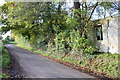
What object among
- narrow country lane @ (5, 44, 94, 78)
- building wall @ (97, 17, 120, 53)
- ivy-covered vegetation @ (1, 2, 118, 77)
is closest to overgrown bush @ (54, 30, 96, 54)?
ivy-covered vegetation @ (1, 2, 118, 77)

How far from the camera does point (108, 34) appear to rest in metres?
8.73

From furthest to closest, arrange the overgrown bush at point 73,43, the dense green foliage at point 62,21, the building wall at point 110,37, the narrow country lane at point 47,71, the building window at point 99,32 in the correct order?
the building window at point 99,32
the building wall at point 110,37
the dense green foliage at point 62,21
the overgrown bush at point 73,43
the narrow country lane at point 47,71

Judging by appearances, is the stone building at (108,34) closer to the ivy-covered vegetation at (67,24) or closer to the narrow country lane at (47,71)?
the ivy-covered vegetation at (67,24)

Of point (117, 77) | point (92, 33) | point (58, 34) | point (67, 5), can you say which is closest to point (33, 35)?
point (58, 34)

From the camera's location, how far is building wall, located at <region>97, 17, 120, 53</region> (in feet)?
26.8

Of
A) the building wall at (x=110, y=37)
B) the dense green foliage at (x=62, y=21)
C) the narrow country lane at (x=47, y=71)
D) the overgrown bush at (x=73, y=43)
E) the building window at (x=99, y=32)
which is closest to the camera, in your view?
the narrow country lane at (x=47, y=71)

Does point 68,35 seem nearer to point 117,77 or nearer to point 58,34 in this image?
point 58,34

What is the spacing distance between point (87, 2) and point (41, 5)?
14.3 feet

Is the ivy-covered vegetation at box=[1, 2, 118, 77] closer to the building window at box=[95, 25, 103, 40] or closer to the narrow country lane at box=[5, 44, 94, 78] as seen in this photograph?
the building window at box=[95, 25, 103, 40]

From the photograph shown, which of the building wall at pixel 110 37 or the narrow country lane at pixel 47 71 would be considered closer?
the narrow country lane at pixel 47 71

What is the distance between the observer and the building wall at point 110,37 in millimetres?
8173

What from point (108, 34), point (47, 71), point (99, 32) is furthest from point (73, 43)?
point (47, 71)

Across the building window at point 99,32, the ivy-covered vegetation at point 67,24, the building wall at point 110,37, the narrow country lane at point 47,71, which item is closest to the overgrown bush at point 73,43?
the ivy-covered vegetation at point 67,24

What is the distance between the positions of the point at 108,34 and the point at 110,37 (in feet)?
1.02
